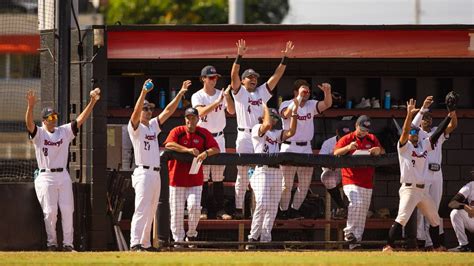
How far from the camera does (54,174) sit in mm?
18922

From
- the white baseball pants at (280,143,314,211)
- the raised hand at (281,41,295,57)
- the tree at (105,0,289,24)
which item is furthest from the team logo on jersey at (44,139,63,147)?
the tree at (105,0,289,24)

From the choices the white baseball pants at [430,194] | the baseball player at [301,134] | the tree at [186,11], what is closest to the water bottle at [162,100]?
the baseball player at [301,134]

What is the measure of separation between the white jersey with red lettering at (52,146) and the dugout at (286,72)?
0.68 m

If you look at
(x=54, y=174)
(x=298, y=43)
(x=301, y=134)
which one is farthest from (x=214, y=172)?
(x=298, y=43)

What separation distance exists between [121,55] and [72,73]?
64.8 inches

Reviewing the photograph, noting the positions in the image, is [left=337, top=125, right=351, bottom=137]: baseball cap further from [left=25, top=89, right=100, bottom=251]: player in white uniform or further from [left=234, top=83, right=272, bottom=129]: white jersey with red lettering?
[left=25, top=89, right=100, bottom=251]: player in white uniform

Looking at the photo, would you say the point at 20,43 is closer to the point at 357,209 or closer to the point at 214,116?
the point at 214,116

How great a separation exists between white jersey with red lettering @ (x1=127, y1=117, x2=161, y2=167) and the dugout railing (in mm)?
267

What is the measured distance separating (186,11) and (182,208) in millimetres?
40131

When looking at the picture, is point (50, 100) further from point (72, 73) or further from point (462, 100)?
point (462, 100)

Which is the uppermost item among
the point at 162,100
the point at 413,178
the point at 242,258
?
the point at 162,100

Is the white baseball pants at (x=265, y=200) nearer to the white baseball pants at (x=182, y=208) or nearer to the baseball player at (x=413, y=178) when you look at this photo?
the white baseball pants at (x=182, y=208)

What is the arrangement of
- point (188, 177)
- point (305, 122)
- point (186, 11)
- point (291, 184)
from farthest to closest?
1. point (186, 11)
2. point (305, 122)
3. point (291, 184)
4. point (188, 177)

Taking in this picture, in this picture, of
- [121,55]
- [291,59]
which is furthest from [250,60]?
[121,55]
